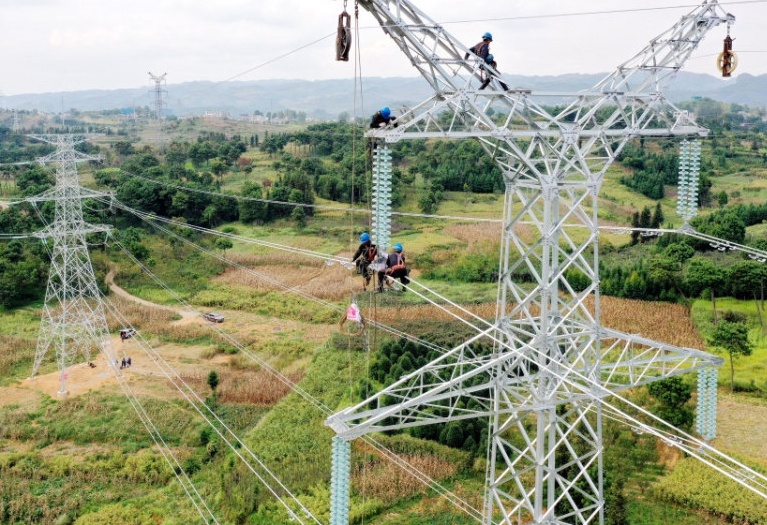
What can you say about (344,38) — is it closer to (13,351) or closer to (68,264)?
(68,264)

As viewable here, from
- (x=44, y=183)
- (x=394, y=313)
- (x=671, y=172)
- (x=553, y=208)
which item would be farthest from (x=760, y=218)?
(x=44, y=183)

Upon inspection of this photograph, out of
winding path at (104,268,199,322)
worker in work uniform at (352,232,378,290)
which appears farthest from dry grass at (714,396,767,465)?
winding path at (104,268,199,322)

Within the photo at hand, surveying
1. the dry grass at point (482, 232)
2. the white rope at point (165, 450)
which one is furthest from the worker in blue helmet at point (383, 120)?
the dry grass at point (482, 232)

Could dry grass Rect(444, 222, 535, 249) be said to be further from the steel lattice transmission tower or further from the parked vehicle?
the steel lattice transmission tower

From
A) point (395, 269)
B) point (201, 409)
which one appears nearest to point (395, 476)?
point (201, 409)

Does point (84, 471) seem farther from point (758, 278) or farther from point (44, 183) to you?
point (44, 183)

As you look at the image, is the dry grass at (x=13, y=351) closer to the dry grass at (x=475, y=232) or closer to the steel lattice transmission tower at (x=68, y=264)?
the steel lattice transmission tower at (x=68, y=264)
